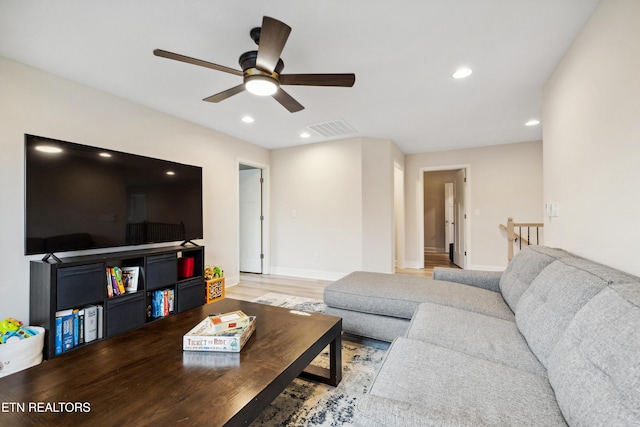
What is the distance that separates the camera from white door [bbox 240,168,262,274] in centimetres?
509

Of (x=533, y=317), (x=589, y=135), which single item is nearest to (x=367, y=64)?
(x=589, y=135)

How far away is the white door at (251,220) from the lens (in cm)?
509

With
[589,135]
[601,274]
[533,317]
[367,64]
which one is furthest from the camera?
A: [367,64]

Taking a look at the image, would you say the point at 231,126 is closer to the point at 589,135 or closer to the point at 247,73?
the point at 247,73

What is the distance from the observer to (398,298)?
2.04 m

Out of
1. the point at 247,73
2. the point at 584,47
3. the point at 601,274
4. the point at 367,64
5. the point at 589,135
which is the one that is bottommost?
the point at 601,274

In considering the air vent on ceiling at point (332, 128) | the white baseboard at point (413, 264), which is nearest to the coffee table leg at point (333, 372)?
the air vent on ceiling at point (332, 128)

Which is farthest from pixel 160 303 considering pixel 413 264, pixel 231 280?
pixel 413 264

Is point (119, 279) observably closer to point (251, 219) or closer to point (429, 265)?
point (251, 219)

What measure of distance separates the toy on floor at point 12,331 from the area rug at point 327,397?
1814mm

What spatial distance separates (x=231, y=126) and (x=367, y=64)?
2.24m

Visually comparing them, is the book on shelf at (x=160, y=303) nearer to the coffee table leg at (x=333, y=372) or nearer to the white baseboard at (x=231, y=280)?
the white baseboard at (x=231, y=280)

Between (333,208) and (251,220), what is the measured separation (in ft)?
5.55

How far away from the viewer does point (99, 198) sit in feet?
7.87
